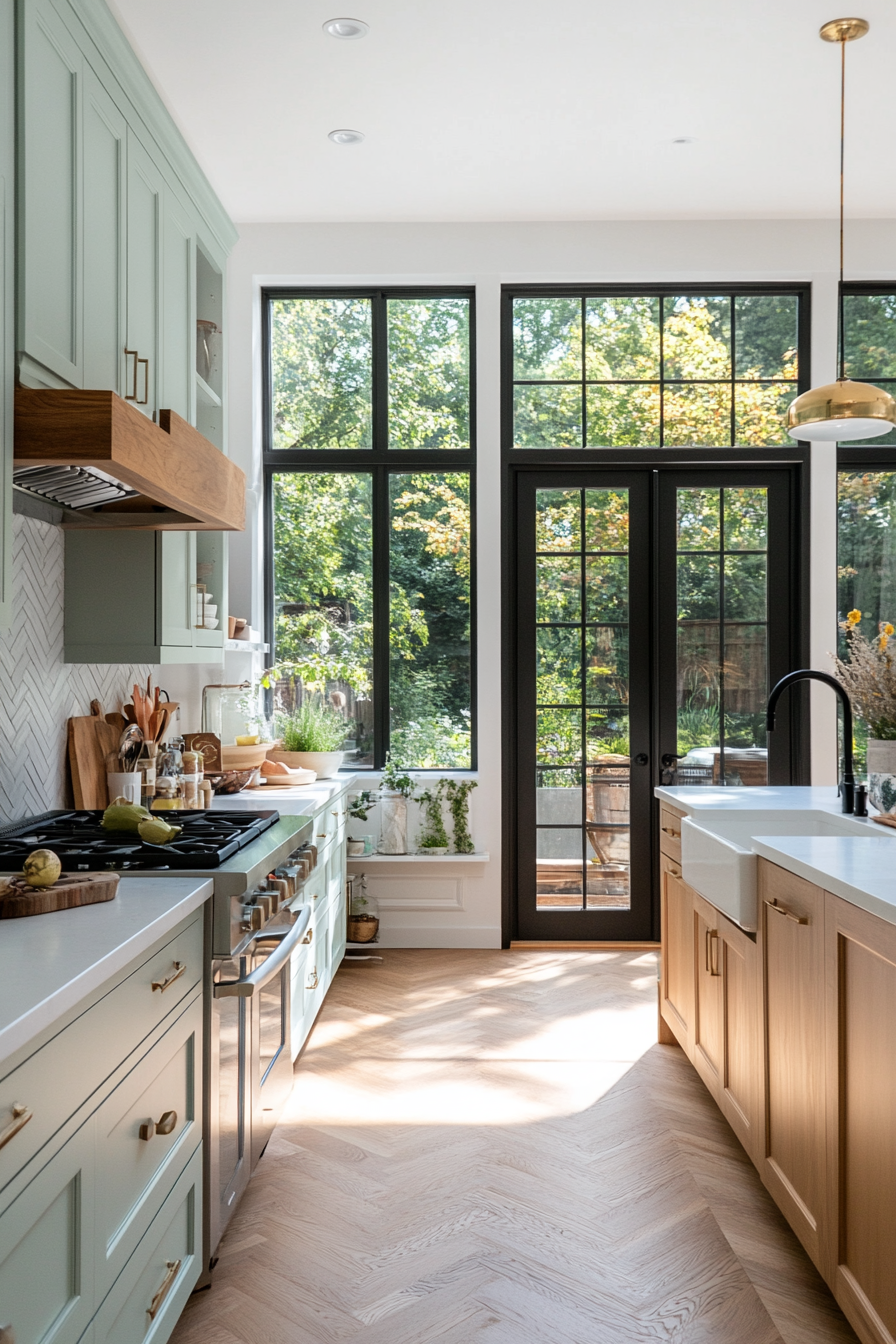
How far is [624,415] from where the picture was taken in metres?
4.84

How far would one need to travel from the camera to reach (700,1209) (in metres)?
2.45

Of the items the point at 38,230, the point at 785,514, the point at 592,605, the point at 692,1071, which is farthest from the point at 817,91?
the point at 692,1071

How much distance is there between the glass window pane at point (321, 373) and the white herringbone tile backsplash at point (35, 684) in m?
2.26

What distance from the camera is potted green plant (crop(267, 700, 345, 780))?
4320 millimetres

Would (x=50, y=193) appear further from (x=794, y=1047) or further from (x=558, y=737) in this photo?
(x=558, y=737)

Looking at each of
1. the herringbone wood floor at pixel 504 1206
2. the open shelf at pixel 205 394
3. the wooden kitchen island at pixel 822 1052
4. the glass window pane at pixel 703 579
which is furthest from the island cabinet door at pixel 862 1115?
the glass window pane at pixel 703 579

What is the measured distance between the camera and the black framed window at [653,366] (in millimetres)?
4832

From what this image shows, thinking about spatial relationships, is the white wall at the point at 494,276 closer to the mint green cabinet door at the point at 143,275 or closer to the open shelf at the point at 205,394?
the open shelf at the point at 205,394

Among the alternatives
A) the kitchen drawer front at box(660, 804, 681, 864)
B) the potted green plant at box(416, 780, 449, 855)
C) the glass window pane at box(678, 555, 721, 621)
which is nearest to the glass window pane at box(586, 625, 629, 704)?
the glass window pane at box(678, 555, 721, 621)

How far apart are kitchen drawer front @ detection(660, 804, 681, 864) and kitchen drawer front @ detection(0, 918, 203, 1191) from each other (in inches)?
72.0

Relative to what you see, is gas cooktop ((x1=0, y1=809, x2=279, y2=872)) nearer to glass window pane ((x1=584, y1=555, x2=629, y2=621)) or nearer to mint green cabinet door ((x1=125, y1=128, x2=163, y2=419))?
mint green cabinet door ((x1=125, y1=128, x2=163, y2=419))

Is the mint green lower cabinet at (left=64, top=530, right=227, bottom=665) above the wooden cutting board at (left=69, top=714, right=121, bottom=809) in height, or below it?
above

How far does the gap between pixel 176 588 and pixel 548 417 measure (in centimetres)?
246

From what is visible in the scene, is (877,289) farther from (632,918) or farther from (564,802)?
(632,918)
